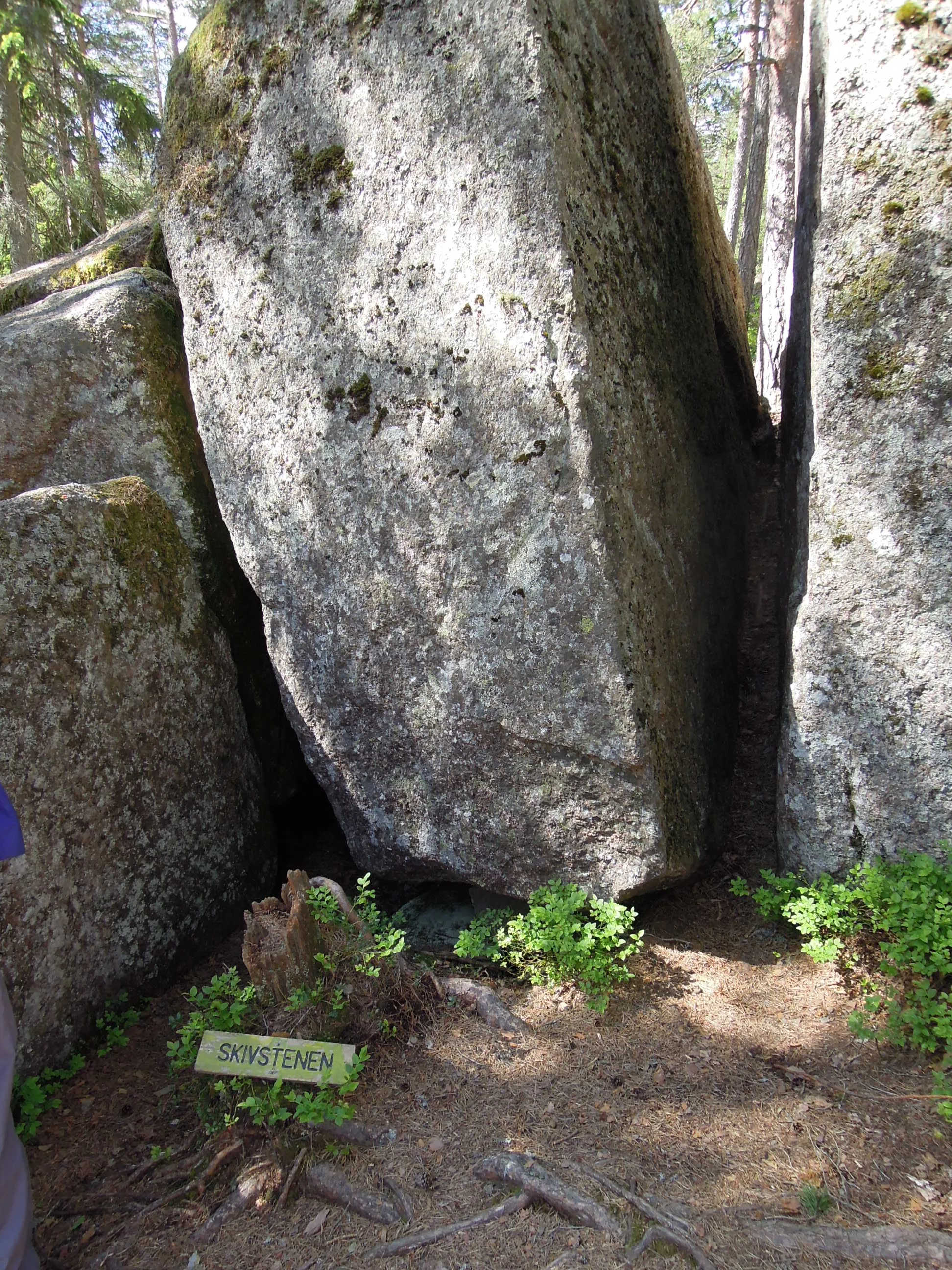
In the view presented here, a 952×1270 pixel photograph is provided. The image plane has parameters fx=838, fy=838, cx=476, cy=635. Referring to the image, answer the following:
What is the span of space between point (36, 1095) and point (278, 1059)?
0.98 m

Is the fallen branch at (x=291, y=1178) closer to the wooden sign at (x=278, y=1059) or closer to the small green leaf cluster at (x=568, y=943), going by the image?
the wooden sign at (x=278, y=1059)

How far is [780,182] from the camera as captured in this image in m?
7.94

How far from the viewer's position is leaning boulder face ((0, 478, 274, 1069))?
131 inches

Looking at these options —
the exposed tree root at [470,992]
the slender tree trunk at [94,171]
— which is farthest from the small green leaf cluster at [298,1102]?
the slender tree trunk at [94,171]

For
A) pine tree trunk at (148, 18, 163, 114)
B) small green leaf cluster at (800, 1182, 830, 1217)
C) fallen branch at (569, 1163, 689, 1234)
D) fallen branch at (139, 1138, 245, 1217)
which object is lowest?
fallen branch at (139, 1138, 245, 1217)

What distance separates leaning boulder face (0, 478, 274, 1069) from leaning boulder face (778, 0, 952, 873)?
2841 millimetres

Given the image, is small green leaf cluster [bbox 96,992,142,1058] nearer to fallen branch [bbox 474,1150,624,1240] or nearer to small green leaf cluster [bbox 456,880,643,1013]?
small green leaf cluster [bbox 456,880,643,1013]

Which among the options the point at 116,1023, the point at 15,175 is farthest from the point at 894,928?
the point at 15,175

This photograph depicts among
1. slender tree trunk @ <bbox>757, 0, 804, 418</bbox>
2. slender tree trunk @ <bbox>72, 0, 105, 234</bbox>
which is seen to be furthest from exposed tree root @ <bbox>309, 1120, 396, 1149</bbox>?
slender tree trunk @ <bbox>72, 0, 105, 234</bbox>

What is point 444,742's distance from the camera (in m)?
3.82

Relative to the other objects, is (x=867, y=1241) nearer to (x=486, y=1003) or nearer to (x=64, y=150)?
(x=486, y=1003)

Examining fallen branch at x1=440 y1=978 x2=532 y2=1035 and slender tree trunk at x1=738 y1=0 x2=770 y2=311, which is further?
slender tree trunk at x1=738 y1=0 x2=770 y2=311

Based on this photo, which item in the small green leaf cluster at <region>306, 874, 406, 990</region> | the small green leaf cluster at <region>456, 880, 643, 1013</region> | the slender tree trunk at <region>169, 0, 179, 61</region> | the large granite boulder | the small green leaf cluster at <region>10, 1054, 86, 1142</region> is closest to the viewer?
the small green leaf cluster at <region>10, 1054, 86, 1142</region>

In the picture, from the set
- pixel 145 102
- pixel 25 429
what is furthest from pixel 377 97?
pixel 145 102
